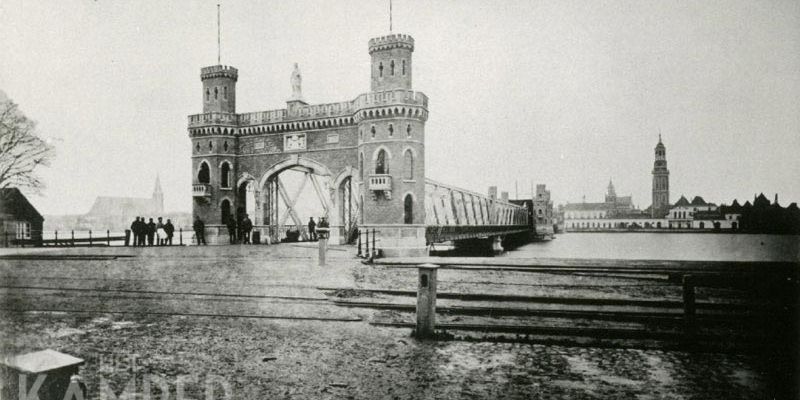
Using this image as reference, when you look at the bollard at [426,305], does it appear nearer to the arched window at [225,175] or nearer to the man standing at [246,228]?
the man standing at [246,228]

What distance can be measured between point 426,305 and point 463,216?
42.5m

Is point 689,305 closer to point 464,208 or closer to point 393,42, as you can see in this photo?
point 393,42

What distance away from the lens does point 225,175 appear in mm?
31391

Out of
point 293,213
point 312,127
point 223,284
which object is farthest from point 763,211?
point 293,213

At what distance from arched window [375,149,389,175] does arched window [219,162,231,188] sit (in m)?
11.6

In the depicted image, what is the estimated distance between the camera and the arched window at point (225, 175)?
3109 cm

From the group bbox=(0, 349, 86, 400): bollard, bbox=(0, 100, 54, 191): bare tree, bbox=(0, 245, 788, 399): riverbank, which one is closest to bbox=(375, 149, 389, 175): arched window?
bbox=(0, 245, 788, 399): riverbank

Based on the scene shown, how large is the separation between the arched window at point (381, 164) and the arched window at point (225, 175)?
38.1ft

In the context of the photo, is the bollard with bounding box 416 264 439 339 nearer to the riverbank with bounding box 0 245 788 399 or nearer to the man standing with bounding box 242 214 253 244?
the riverbank with bounding box 0 245 788 399

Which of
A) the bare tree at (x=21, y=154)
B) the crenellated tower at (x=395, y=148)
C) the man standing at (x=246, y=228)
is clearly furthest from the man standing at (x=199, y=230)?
the bare tree at (x=21, y=154)

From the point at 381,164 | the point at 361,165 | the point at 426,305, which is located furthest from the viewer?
the point at 361,165

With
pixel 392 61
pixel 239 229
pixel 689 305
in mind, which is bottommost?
pixel 689 305

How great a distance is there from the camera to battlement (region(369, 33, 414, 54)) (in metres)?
24.8

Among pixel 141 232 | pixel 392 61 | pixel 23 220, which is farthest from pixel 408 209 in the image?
pixel 23 220
